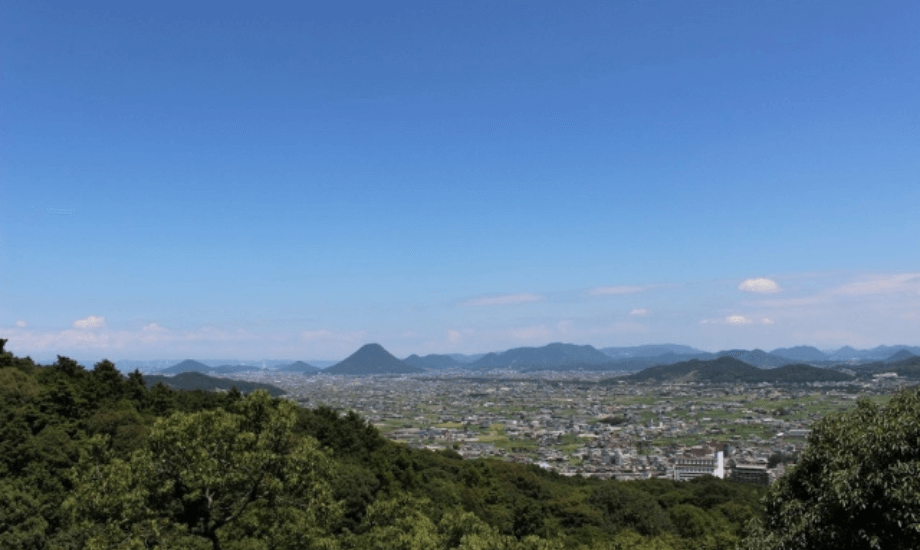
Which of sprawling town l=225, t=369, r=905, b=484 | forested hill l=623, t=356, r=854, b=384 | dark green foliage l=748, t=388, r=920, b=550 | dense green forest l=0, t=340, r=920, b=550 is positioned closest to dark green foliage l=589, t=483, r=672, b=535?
dense green forest l=0, t=340, r=920, b=550

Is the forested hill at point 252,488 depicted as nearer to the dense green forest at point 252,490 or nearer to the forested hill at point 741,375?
A: the dense green forest at point 252,490

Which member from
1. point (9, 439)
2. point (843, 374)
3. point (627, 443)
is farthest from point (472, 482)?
point (843, 374)

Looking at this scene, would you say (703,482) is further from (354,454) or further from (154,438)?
(154,438)

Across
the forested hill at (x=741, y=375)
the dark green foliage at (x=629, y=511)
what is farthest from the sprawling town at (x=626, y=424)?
the forested hill at (x=741, y=375)

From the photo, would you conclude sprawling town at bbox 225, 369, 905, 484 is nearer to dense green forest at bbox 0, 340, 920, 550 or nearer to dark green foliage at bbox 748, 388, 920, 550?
dense green forest at bbox 0, 340, 920, 550

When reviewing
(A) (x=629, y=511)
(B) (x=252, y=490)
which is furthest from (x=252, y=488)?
(A) (x=629, y=511)

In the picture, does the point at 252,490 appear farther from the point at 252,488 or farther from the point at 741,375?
the point at 741,375
